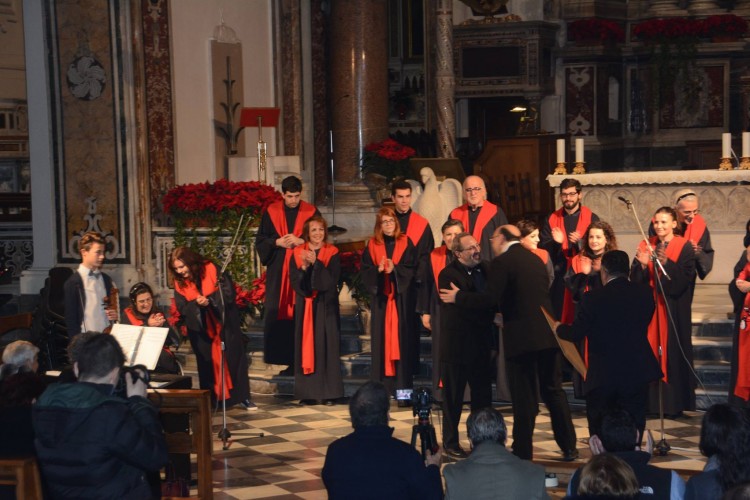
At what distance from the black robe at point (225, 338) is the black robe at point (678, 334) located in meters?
3.13

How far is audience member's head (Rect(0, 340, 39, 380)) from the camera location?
658 cm

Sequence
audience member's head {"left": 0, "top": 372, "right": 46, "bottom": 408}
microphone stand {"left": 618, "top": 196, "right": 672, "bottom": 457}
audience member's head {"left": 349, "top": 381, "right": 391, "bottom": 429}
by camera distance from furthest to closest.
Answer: microphone stand {"left": 618, "top": 196, "right": 672, "bottom": 457}
audience member's head {"left": 0, "top": 372, "right": 46, "bottom": 408}
audience member's head {"left": 349, "top": 381, "right": 391, "bottom": 429}

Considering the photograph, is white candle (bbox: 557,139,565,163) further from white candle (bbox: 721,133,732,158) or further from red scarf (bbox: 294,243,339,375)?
red scarf (bbox: 294,243,339,375)

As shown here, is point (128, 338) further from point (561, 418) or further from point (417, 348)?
point (417, 348)

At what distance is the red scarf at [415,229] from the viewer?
1080 cm

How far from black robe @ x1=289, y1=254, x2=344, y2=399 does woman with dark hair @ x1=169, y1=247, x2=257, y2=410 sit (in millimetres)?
702

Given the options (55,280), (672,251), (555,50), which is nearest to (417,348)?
(672,251)

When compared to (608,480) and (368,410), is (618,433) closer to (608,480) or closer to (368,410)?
(608,480)

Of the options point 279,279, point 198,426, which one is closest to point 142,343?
point 198,426

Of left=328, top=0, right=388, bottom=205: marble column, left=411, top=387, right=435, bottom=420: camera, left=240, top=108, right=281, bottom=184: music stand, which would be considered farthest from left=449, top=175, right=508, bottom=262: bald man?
left=328, top=0, right=388, bottom=205: marble column

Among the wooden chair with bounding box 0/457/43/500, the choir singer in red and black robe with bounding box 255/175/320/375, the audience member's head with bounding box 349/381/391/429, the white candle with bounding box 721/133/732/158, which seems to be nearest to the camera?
the audience member's head with bounding box 349/381/391/429

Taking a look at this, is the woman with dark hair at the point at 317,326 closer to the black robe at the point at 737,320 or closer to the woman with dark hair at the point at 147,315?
the woman with dark hair at the point at 147,315

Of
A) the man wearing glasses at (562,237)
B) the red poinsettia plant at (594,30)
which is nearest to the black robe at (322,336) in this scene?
the man wearing glasses at (562,237)

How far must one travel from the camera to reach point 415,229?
1082 cm
